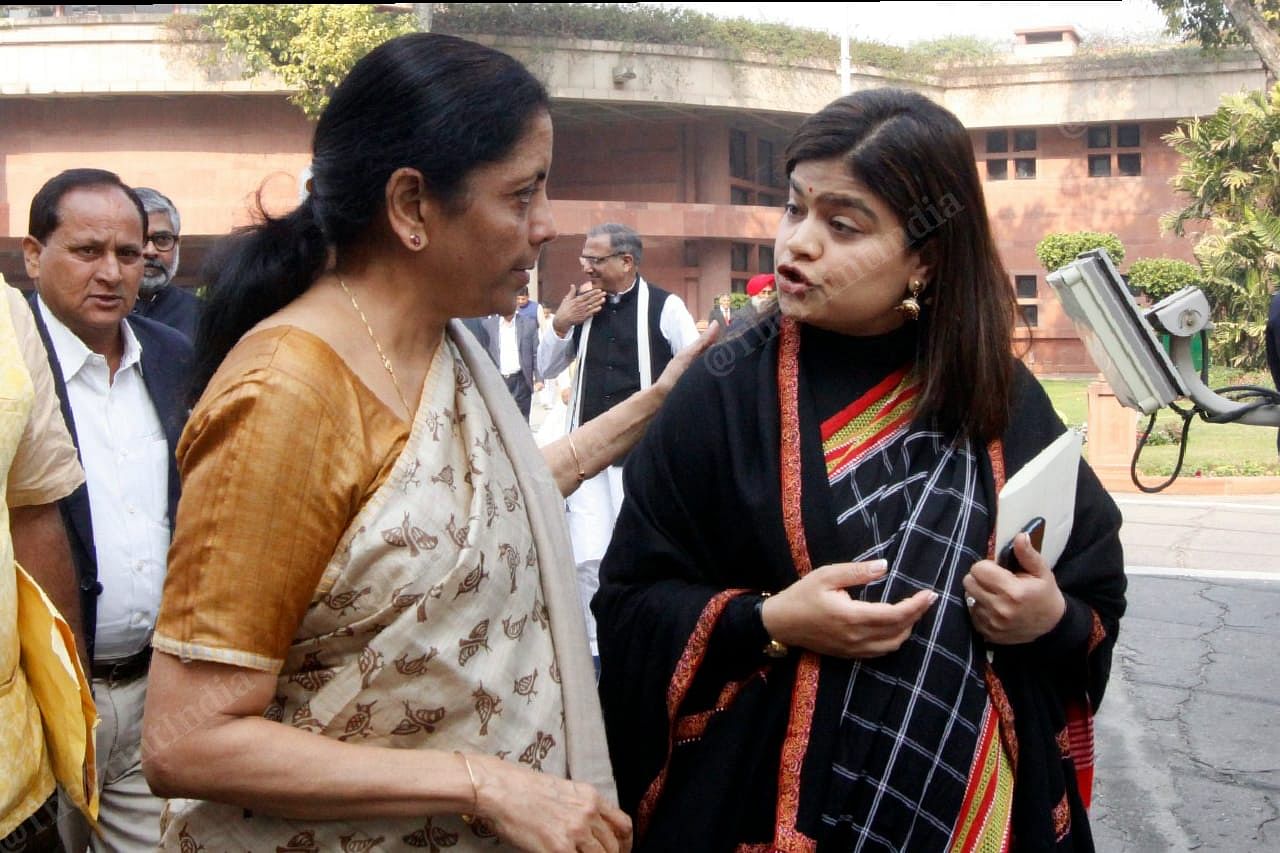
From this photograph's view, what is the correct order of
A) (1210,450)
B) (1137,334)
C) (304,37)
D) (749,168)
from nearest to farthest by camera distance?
(1137,334) < (1210,450) < (304,37) < (749,168)

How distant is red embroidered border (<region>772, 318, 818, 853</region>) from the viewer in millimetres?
1869

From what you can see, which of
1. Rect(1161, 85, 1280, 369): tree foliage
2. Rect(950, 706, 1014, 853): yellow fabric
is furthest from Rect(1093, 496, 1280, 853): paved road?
Rect(1161, 85, 1280, 369): tree foliage

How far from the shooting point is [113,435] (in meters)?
3.03

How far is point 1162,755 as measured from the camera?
16.6 feet

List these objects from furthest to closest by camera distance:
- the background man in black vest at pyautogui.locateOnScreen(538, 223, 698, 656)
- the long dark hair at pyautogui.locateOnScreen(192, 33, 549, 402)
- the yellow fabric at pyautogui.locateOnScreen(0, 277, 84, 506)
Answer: the background man in black vest at pyautogui.locateOnScreen(538, 223, 698, 656), the yellow fabric at pyautogui.locateOnScreen(0, 277, 84, 506), the long dark hair at pyautogui.locateOnScreen(192, 33, 549, 402)

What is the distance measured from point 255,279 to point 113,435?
1405mm

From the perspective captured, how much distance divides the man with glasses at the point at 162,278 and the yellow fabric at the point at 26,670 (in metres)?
1.95

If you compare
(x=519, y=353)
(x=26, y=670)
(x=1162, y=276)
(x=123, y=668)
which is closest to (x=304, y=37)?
(x=1162, y=276)

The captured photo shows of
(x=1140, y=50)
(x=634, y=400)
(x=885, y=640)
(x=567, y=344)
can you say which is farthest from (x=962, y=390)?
(x=1140, y=50)

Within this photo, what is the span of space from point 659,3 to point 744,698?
27618 millimetres

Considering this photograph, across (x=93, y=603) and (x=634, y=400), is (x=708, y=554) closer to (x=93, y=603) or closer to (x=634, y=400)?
(x=634, y=400)

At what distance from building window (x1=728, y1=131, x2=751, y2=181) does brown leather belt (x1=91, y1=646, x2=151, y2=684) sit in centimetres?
2698

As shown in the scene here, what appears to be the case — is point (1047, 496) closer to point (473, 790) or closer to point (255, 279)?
point (473, 790)

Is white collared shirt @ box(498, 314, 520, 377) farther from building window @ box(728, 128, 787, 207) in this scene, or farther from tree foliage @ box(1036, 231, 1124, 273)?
building window @ box(728, 128, 787, 207)
